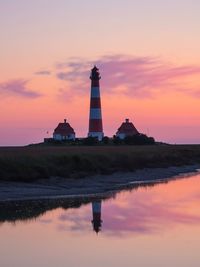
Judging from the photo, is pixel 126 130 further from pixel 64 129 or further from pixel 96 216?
pixel 96 216

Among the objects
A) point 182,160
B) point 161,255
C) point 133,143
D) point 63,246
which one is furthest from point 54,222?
point 133,143

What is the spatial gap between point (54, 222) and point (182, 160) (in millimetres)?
Answer: 43751

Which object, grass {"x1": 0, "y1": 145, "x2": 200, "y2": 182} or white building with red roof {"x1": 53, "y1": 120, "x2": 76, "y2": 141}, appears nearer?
grass {"x1": 0, "y1": 145, "x2": 200, "y2": 182}

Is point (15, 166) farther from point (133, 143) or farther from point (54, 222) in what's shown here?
point (133, 143)

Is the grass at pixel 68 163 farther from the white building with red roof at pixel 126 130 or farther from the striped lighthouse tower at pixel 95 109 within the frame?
the white building with red roof at pixel 126 130

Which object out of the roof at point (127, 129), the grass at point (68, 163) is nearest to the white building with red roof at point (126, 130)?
the roof at point (127, 129)

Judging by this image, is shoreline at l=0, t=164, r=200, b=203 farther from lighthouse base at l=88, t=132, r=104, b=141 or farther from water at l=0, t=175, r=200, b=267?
Result: lighthouse base at l=88, t=132, r=104, b=141

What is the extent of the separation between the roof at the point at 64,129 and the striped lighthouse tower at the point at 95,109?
7290 millimetres

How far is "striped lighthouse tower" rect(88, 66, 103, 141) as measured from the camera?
7600cm

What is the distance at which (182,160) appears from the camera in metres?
65.4

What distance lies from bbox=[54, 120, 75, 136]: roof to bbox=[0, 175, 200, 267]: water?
54.8 meters

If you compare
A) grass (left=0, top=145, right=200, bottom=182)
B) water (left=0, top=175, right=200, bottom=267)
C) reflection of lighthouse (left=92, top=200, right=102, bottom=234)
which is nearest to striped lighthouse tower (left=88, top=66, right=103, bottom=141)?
grass (left=0, top=145, right=200, bottom=182)

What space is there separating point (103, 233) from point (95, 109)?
55987 millimetres

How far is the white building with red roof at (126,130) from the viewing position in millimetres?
88581
